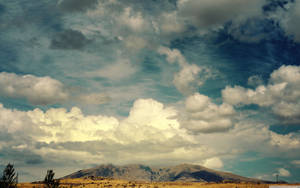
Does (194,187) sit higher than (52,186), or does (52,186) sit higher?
(52,186)

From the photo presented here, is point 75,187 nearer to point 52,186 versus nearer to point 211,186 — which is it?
point 211,186

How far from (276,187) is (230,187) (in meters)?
45.2

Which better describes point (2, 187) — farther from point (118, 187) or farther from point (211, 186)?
point (211, 186)

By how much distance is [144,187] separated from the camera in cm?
15925

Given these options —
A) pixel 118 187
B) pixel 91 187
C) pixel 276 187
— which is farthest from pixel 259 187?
pixel 91 187

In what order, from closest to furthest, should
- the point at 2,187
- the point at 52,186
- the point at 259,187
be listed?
the point at 2,187 < the point at 52,186 < the point at 259,187

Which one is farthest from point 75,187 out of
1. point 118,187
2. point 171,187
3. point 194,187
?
point 194,187

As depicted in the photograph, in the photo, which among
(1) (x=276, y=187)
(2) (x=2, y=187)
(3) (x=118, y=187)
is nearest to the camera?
(2) (x=2, y=187)

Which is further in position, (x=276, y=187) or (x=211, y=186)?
(x=211, y=186)

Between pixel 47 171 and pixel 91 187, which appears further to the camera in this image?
pixel 91 187

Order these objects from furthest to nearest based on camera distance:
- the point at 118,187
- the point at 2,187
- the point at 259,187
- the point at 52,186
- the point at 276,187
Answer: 1. the point at 118,187
2. the point at 259,187
3. the point at 276,187
4. the point at 52,186
5. the point at 2,187

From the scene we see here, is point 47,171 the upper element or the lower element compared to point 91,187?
upper

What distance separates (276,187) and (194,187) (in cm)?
5309

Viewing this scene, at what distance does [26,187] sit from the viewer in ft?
492
